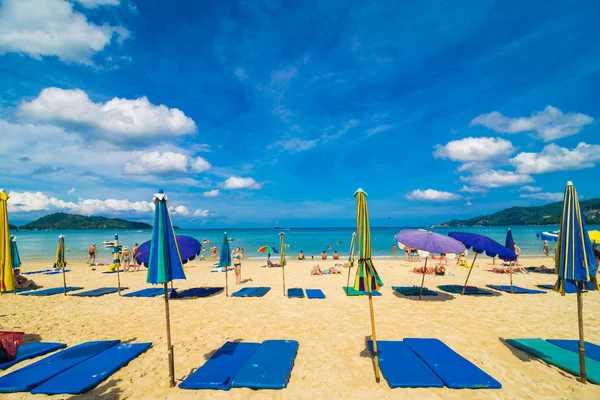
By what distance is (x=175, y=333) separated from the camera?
7.91 metres

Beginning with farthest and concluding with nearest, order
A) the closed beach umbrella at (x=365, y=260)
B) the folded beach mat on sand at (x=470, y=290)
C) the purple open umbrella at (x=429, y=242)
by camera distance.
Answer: the folded beach mat on sand at (x=470, y=290) < the purple open umbrella at (x=429, y=242) < the closed beach umbrella at (x=365, y=260)

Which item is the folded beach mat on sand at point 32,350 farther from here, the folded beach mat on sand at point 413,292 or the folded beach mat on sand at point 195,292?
the folded beach mat on sand at point 413,292

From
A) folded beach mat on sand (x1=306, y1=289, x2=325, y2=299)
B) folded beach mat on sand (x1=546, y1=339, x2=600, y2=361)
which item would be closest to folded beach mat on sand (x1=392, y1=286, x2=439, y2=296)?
folded beach mat on sand (x1=306, y1=289, x2=325, y2=299)

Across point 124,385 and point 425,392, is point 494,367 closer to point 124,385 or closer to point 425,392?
point 425,392

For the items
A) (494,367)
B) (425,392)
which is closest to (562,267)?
(494,367)

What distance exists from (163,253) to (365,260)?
3.62 meters

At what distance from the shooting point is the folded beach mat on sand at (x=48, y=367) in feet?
16.6

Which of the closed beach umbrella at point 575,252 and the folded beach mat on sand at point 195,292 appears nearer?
the closed beach umbrella at point 575,252

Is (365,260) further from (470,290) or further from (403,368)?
(470,290)

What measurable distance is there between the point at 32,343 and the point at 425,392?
8969mm

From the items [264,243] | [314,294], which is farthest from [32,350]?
[264,243]

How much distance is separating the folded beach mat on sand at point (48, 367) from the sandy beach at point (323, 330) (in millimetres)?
219

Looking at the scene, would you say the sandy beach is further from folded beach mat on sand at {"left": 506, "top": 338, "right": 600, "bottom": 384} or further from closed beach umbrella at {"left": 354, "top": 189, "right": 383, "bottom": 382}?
closed beach umbrella at {"left": 354, "top": 189, "right": 383, "bottom": 382}

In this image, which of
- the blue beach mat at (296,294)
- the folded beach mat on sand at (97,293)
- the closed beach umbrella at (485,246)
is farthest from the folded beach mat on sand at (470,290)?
the folded beach mat on sand at (97,293)
